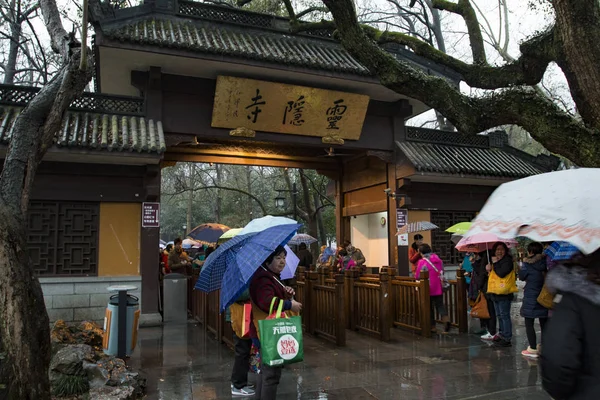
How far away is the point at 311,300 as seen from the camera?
8430mm

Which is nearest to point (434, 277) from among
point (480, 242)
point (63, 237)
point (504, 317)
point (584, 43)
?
point (480, 242)

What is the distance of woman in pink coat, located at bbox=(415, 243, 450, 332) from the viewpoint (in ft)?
26.8

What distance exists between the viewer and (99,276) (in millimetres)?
9469

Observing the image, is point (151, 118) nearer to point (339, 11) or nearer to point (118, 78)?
point (118, 78)

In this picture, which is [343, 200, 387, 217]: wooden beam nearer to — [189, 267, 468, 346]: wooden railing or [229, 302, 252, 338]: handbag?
[189, 267, 468, 346]: wooden railing

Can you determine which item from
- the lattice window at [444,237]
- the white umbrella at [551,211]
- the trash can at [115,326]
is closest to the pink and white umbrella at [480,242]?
the white umbrella at [551,211]

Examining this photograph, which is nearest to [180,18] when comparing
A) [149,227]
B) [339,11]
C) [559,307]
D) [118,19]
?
[118,19]

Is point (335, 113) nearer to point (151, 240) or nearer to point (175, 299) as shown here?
point (151, 240)

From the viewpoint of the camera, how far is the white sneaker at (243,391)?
16.8 ft

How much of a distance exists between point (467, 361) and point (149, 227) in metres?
6.73

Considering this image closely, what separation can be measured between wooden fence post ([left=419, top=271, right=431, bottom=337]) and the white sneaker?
3947 mm

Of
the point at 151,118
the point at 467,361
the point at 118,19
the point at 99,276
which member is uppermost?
the point at 118,19

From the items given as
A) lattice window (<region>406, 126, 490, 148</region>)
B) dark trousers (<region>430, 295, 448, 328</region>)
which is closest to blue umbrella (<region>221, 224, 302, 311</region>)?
dark trousers (<region>430, 295, 448, 328</region>)

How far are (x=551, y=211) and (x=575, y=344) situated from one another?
66cm
